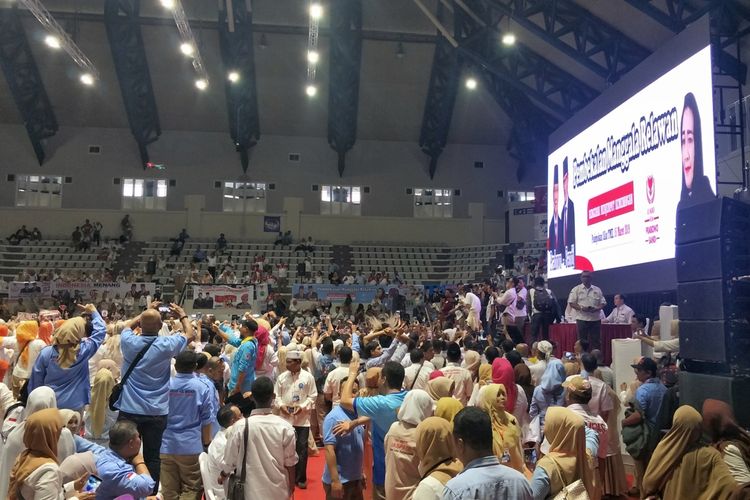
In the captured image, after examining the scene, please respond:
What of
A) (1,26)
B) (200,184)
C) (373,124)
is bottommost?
(200,184)

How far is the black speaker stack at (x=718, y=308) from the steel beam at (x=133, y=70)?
2052 centimetres

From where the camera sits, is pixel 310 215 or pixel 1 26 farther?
pixel 310 215

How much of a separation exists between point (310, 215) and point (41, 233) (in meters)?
10.7

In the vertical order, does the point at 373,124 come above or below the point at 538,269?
above

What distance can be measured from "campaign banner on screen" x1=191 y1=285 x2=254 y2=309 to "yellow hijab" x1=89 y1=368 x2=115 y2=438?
13694 mm

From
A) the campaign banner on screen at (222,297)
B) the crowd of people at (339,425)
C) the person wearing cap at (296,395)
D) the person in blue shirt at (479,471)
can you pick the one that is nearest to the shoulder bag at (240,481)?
the crowd of people at (339,425)

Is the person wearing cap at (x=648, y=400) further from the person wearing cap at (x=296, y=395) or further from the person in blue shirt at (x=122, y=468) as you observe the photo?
the person in blue shirt at (x=122, y=468)

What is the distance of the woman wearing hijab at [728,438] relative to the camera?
357cm

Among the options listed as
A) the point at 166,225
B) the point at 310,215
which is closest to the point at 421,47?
the point at 310,215

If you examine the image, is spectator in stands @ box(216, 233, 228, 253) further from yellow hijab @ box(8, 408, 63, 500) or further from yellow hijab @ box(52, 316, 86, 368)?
yellow hijab @ box(8, 408, 63, 500)

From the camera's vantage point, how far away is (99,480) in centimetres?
348

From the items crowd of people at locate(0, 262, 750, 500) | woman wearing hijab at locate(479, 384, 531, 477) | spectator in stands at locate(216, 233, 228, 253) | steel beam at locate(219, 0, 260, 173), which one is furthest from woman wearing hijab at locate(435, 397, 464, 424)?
spectator in stands at locate(216, 233, 228, 253)

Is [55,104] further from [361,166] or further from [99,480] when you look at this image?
[99,480]

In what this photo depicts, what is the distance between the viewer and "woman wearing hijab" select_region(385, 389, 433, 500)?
3764 millimetres
